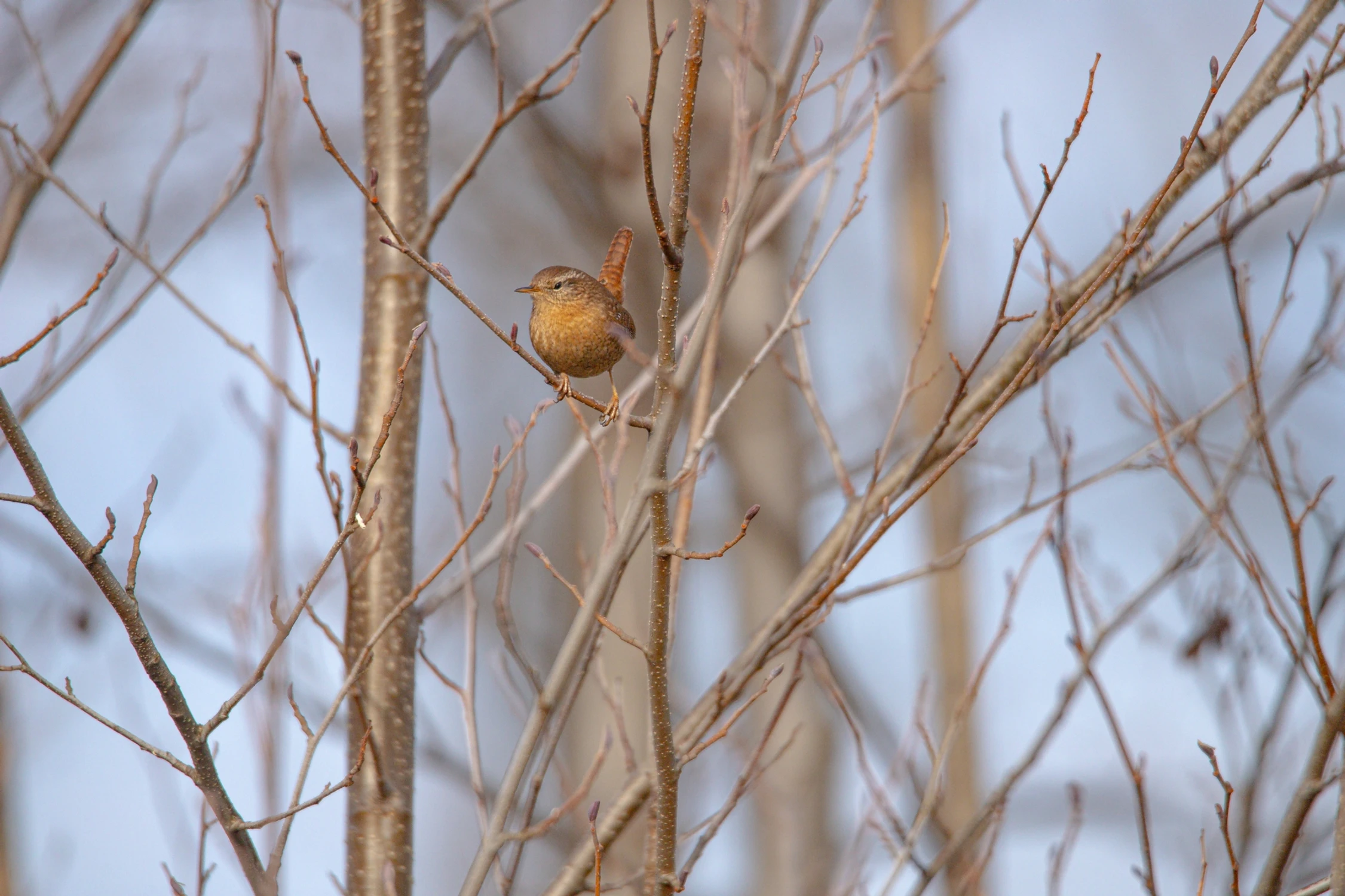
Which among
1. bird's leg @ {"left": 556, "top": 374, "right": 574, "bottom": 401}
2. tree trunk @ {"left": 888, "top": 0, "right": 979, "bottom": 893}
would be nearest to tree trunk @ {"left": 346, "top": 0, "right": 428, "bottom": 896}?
bird's leg @ {"left": 556, "top": 374, "right": 574, "bottom": 401}

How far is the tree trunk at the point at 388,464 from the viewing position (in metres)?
2.18

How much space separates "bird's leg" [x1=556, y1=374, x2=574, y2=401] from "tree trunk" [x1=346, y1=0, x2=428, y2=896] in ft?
1.36

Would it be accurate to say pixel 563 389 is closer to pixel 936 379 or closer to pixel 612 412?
pixel 612 412

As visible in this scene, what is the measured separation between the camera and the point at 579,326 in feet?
7.38

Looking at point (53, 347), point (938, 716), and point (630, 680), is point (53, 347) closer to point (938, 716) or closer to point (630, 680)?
point (630, 680)

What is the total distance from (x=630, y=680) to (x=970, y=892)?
2.61m

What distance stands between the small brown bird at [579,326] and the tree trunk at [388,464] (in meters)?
0.31

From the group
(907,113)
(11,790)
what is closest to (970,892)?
(11,790)

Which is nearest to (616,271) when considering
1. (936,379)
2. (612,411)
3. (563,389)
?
(612,411)

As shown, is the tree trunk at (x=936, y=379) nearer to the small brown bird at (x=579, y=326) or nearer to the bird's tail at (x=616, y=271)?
the bird's tail at (x=616, y=271)

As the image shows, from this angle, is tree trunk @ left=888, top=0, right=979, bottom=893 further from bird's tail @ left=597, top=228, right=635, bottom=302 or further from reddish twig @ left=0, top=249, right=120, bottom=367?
reddish twig @ left=0, top=249, right=120, bottom=367

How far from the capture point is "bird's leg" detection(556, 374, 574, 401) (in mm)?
1942

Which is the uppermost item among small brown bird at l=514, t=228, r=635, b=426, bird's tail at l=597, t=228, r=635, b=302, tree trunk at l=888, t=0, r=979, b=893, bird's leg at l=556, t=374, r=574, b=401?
tree trunk at l=888, t=0, r=979, b=893

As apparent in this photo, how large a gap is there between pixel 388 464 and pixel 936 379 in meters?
3.75
